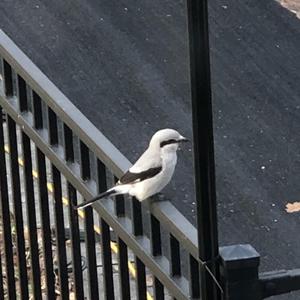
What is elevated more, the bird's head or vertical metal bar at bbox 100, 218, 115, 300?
the bird's head

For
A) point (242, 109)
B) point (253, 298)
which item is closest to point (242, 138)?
point (242, 109)

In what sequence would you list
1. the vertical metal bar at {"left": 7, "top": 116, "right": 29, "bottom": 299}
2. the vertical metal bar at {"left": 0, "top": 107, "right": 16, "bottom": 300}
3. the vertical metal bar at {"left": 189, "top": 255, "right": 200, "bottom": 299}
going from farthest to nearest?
1. the vertical metal bar at {"left": 0, "top": 107, "right": 16, "bottom": 300}
2. the vertical metal bar at {"left": 7, "top": 116, "right": 29, "bottom": 299}
3. the vertical metal bar at {"left": 189, "top": 255, "right": 200, "bottom": 299}

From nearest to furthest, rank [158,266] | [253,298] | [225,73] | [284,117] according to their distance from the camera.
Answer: [253,298]
[158,266]
[284,117]
[225,73]

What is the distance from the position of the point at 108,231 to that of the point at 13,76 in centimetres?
59

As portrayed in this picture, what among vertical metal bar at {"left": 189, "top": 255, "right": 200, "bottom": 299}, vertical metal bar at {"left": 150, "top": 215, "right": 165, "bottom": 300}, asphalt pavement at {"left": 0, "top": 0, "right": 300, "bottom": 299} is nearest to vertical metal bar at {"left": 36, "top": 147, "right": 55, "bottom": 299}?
vertical metal bar at {"left": 150, "top": 215, "right": 165, "bottom": 300}

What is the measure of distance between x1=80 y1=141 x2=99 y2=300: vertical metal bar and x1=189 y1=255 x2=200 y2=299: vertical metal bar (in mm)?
426

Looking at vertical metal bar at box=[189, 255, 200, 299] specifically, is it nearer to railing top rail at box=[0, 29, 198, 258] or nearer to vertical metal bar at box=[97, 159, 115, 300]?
railing top rail at box=[0, 29, 198, 258]

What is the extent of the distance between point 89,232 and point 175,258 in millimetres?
362

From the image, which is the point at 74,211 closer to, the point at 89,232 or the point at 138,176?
the point at 89,232

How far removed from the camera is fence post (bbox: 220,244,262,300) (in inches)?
66.4

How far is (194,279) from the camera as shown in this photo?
1890 millimetres

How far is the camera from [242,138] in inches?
235

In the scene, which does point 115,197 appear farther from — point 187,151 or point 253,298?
point 187,151

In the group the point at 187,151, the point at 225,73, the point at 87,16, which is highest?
the point at 87,16
